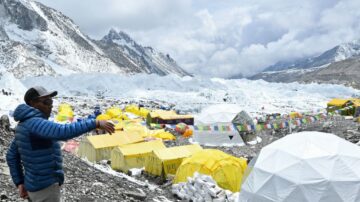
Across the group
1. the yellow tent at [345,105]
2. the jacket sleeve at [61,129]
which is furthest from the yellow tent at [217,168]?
the yellow tent at [345,105]

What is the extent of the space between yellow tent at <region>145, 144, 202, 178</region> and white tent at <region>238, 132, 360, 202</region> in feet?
22.9

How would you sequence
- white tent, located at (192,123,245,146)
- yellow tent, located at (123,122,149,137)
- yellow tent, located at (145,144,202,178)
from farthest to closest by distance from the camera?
1. white tent, located at (192,123,245,146)
2. yellow tent, located at (123,122,149,137)
3. yellow tent, located at (145,144,202,178)

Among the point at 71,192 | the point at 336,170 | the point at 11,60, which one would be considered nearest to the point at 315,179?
the point at 336,170

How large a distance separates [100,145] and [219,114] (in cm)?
1308

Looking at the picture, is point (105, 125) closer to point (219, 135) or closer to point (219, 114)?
point (219, 135)

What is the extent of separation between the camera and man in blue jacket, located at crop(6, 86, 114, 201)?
13.6 feet

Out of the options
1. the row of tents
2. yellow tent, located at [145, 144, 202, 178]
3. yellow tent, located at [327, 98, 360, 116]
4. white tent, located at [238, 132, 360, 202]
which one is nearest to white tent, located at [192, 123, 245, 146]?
the row of tents

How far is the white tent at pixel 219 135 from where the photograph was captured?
34.1 meters

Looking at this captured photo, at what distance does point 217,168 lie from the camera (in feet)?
56.9

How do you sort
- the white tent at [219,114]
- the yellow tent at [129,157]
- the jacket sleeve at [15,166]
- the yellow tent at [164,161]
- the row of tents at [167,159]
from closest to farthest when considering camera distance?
the jacket sleeve at [15,166]
the row of tents at [167,159]
the yellow tent at [164,161]
the yellow tent at [129,157]
the white tent at [219,114]

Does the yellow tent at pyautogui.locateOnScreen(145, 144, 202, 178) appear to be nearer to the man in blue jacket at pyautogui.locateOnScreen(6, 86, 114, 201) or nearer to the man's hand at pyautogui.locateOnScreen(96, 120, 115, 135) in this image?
the man in blue jacket at pyautogui.locateOnScreen(6, 86, 114, 201)

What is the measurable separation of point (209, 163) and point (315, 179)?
633 cm

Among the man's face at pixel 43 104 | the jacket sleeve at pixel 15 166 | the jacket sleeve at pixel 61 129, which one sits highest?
the man's face at pixel 43 104

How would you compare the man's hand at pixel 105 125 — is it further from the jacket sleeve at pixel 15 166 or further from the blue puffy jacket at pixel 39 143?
the jacket sleeve at pixel 15 166
